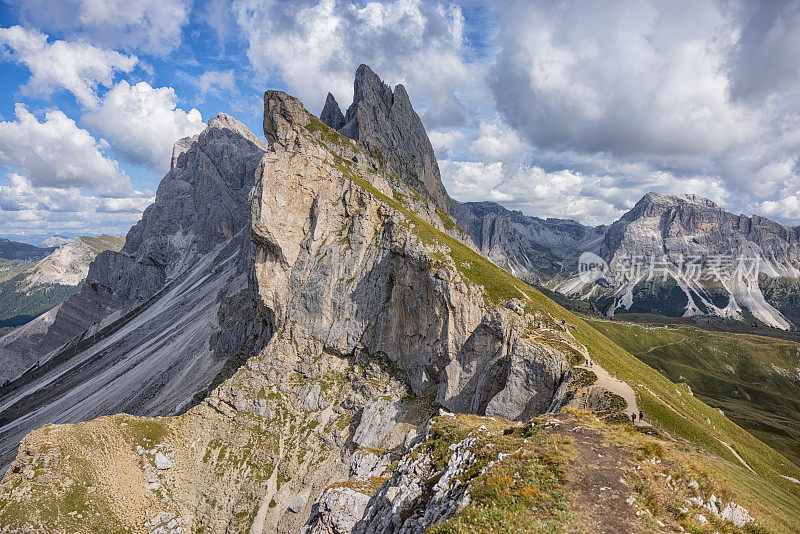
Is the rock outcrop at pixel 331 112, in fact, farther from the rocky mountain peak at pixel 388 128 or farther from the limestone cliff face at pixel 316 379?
the limestone cliff face at pixel 316 379

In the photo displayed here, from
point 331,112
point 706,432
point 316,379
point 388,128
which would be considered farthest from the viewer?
point 331,112

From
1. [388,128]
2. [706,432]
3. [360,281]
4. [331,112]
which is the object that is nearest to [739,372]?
[706,432]

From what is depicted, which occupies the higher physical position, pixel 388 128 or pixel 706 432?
pixel 388 128

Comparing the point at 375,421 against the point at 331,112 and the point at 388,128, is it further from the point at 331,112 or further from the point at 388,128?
the point at 331,112

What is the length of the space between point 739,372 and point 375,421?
214020mm

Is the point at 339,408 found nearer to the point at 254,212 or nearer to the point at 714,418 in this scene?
the point at 254,212

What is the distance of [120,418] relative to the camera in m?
57.9

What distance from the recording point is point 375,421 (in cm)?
6109

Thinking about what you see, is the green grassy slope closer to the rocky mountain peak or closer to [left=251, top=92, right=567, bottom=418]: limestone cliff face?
[left=251, top=92, right=567, bottom=418]: limestone cliff face

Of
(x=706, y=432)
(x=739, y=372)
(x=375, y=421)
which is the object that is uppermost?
(x=706, y=432)

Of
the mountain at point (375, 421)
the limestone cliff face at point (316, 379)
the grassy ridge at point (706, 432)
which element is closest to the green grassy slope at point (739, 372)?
the grassy ridge at point (706, 432)

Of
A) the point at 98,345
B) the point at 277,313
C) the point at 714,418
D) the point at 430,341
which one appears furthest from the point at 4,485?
the point at 98,345

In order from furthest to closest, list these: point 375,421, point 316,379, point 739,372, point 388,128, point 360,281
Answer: point 388,128 < point 739,372 < point 360,281 < point 316,379 < point 375,421

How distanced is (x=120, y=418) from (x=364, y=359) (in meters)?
44.5
